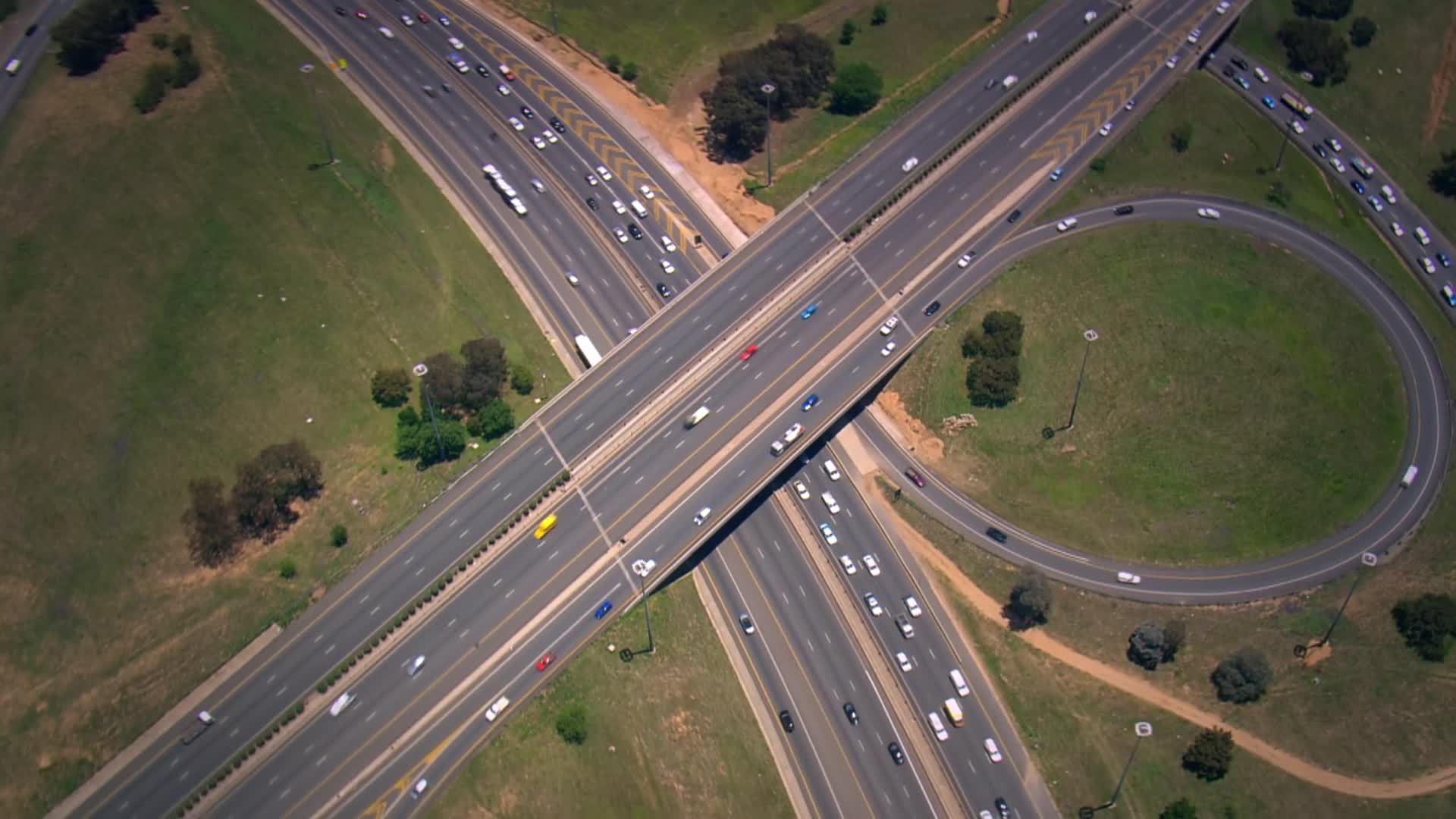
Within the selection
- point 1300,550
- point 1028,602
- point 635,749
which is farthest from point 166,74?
point 1300,550

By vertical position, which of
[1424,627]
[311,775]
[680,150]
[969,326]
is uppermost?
[680,150]

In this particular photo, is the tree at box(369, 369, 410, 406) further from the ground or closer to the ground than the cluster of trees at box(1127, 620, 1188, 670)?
further from the ground

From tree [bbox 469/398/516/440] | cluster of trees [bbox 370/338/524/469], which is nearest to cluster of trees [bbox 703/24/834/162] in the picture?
cluster of trees [bbox 370/338/524/469]

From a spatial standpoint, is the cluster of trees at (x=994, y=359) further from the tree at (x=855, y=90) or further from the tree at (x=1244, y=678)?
the tree at (x=1244, y=678)

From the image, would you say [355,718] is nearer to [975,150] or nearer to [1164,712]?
[1164,712]

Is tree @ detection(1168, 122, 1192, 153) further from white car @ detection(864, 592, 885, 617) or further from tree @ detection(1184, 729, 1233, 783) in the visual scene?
tree @ detection(1184, 729, 1233, 783)

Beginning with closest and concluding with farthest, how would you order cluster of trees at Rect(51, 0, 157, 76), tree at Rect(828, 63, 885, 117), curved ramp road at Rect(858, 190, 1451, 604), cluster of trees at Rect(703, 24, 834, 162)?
1. curved ramp road at Rect(858, 190, 1451, 604)
2. cluster of trees at Rect(51, 0, 157, 76)
3. cluster of trees at Rect(703, 24, 834, 162)
4. tree at Rect(828, 63, 885, 117)

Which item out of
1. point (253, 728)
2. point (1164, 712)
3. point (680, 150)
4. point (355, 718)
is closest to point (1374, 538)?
point (1164, 712)
